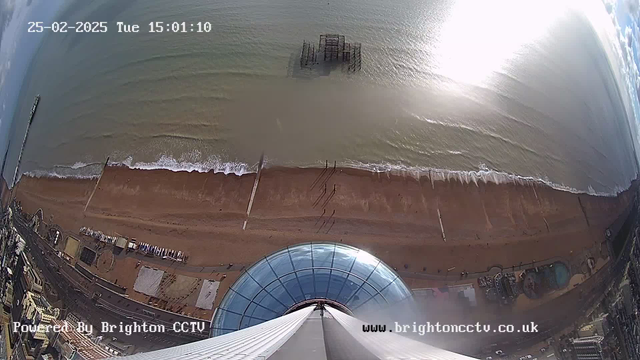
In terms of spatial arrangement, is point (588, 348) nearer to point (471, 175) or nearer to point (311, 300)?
point (471, 175)

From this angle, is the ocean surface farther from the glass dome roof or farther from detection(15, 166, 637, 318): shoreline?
the glass dome roof

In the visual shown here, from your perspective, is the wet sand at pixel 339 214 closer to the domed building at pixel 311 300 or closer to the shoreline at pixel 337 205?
the shoreline at pixel 337 205

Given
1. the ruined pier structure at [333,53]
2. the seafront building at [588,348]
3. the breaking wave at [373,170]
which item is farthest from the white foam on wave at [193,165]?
the seafront building at [588,348]

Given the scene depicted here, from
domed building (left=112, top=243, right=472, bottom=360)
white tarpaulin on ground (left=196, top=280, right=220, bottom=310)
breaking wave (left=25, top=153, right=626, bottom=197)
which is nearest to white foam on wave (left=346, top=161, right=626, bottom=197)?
breaking wave (left=25, top=153, right=626, bottom=197)

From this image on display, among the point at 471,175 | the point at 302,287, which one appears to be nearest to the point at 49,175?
the point at 302,287

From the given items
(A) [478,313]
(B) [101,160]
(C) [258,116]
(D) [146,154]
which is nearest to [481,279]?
(A) [478,313]
